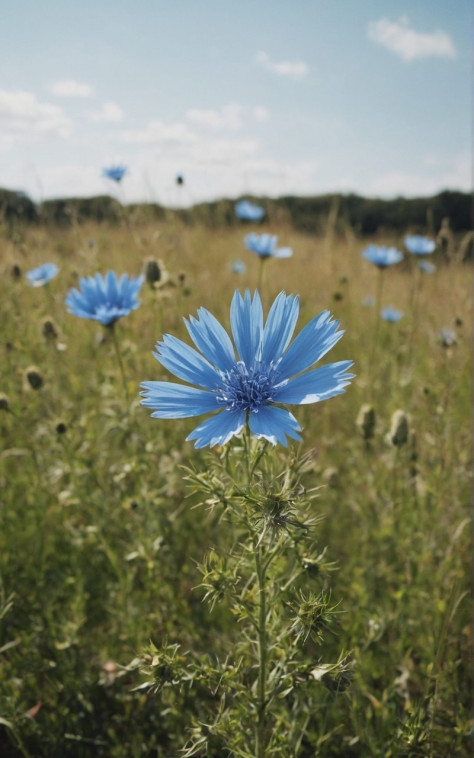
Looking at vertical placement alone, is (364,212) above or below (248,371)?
above

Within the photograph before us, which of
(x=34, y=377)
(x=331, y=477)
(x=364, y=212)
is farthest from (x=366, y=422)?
(x=364, y=212)

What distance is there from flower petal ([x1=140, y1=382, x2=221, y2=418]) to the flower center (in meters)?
0.03

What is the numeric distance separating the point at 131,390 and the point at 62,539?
0.74m

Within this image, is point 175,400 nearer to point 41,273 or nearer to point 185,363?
point 185,363

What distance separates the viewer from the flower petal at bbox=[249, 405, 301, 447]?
0.91 meters

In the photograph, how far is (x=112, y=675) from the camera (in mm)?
1690

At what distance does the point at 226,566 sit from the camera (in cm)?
120

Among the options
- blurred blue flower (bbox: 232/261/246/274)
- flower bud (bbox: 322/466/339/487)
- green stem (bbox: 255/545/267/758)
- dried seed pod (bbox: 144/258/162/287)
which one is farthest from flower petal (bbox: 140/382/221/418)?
blurred blue flower (bbox: 232/261/246/274)

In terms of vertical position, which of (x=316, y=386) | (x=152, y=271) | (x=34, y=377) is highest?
(x=152, y=271)

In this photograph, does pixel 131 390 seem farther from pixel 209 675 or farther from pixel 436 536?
pixel 436 536

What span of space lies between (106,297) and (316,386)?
1.26 m

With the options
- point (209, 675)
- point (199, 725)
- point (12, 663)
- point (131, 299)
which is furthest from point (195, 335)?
point (12, 663)

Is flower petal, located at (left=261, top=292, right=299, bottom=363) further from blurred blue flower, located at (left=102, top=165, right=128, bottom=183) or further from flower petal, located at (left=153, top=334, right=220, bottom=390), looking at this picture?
blurred blue flower, located at (left=102, top=165, right=128, bottom=183)

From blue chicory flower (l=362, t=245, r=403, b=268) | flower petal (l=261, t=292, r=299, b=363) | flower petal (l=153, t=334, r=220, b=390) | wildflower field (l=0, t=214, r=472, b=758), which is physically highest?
blue chicory flower (l=362, t=245, r=403, b=268)
